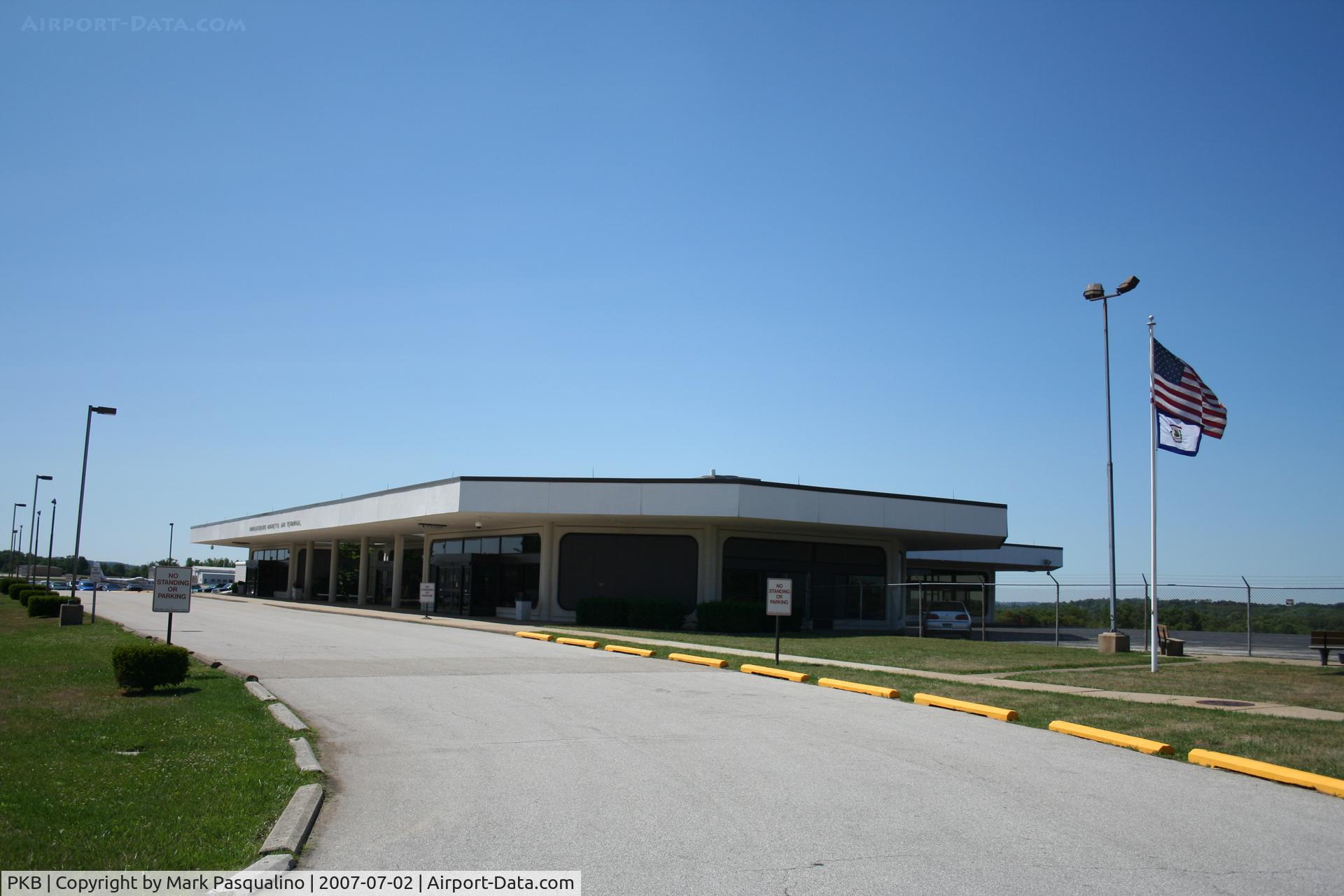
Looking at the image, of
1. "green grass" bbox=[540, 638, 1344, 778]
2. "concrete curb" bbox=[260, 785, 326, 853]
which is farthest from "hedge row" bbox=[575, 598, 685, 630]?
"concrete curb" bbox=[260, 785, 326, 853]

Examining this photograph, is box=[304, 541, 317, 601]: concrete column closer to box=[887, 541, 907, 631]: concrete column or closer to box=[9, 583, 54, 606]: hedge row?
box=[9, 583, 54, 606]: hedge row

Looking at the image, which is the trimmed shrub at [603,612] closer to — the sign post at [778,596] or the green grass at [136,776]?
the sign post at [778,596]

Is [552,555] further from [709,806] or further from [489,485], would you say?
[709,806]

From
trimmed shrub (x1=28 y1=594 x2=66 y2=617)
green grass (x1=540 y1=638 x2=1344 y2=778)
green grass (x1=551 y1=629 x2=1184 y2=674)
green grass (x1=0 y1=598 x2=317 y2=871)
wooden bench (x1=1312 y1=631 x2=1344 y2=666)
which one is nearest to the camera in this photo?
green grass (x1=0 y1=598 x2=317 y2=871)

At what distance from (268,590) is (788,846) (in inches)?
3099

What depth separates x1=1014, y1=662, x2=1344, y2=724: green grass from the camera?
16656mm

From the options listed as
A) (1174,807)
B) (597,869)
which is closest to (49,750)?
(597,869)

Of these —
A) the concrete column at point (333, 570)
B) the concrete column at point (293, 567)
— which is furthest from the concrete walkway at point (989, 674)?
the concrete column at point (293, 567)

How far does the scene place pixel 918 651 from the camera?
90.7 ft

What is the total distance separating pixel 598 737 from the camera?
1127cm

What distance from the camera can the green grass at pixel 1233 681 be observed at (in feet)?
54.6

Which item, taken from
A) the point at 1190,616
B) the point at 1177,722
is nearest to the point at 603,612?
the point at 1177,722

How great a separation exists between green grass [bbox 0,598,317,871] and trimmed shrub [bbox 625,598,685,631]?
23.0 m

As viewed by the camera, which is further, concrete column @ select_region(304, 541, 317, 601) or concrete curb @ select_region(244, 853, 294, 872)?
concrete column @ select_region(304, 541, 317, 601)
